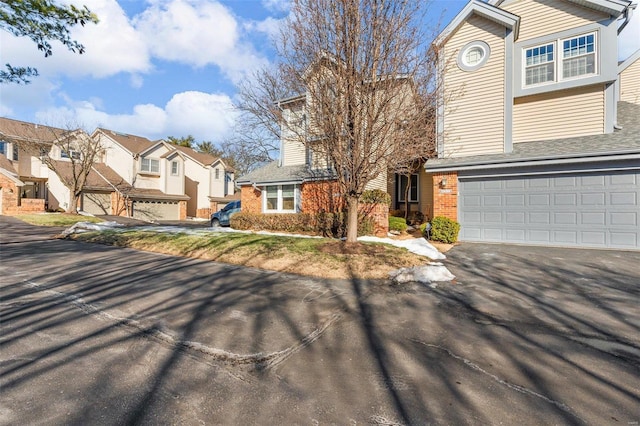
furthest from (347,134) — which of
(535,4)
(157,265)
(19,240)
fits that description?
(19,240)

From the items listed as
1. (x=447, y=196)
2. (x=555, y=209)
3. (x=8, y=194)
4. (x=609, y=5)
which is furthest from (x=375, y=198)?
(x=8, y=194)

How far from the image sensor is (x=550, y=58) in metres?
11.6

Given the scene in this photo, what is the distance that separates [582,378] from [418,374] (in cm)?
152

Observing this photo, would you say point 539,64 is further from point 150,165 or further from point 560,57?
point 150,165

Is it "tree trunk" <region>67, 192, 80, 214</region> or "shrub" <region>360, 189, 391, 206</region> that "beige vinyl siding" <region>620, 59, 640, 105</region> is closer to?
"shrub" <region>360, 189, 391, 206</region>

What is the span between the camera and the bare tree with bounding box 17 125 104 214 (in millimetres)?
23500

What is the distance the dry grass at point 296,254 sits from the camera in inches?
282

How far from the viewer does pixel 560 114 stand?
11484 millimetres

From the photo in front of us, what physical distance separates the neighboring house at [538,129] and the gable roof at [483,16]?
4cm

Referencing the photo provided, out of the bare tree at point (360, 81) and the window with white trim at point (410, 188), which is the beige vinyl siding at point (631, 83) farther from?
the bare tree at point (360, 81)

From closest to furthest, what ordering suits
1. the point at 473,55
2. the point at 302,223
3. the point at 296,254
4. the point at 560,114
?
the point at 296,254 < the point at 560,114 < the point at 473,55 < the point at 302,223

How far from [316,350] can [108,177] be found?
31078 mm

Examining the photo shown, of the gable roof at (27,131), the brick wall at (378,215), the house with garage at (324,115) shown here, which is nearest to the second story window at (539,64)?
the house with garage at (324,115)

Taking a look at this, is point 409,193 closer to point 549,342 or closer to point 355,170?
point 355,170
